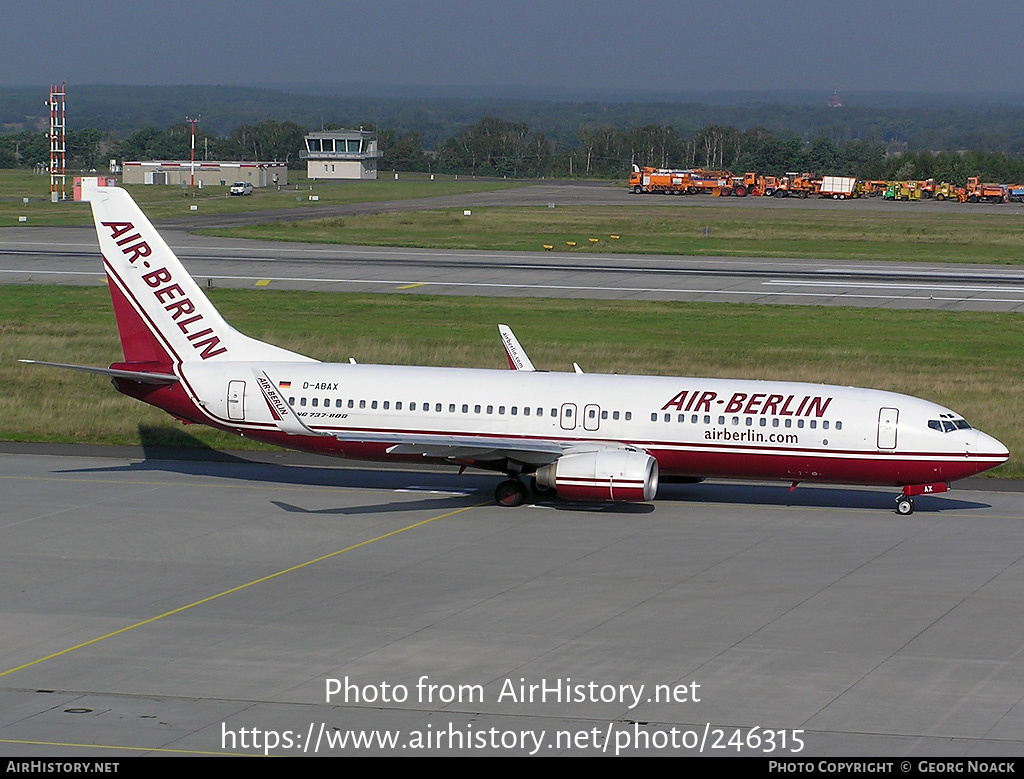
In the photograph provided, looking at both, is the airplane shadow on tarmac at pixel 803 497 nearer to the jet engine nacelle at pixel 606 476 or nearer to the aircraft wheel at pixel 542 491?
the aircraft wheel at pixel 542 491

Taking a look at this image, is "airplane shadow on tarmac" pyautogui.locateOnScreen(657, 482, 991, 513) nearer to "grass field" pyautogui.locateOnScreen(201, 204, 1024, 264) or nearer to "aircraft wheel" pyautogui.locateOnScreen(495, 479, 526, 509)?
"aircraft wheel" pyautogui.locateOnScreen(495, 479, 526, 509)

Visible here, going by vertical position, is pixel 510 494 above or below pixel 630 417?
below

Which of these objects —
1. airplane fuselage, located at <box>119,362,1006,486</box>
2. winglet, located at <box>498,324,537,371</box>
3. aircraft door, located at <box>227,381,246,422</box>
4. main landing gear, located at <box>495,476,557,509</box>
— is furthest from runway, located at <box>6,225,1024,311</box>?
main landing gear, located at <box>495,476,557,509</box>

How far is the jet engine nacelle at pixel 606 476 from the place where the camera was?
38.0 m

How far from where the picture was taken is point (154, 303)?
140 ft

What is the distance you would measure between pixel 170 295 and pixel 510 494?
12.1 meters

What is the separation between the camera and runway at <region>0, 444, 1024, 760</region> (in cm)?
2311

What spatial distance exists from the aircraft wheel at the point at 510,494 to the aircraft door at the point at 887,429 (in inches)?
400

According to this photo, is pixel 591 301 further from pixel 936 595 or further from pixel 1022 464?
pixel 936 595

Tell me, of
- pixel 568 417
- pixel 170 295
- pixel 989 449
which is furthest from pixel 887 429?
pixel 170 295

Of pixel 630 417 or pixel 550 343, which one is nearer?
pixel 630 417

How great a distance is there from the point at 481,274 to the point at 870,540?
195ft

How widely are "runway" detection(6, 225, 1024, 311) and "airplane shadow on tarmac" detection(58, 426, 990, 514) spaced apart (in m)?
38.8

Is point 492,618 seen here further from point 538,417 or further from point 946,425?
point 946,425
